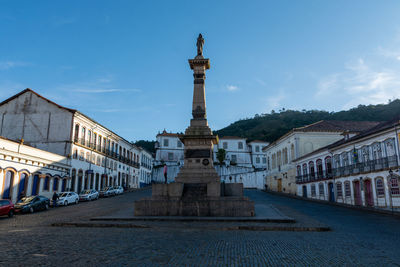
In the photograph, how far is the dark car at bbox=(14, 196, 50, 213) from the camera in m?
19.9

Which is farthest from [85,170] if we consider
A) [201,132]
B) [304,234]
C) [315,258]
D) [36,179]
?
[315,258]

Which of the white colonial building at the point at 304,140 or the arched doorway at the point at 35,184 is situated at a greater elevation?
the white colonial building at the point at 304,140

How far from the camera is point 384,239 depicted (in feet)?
32.8

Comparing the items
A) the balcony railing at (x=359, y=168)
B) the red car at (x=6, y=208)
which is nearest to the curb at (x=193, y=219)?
the red car at (x=6, y=208)

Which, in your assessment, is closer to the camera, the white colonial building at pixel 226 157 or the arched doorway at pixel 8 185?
the arched doorway at pixel 8 185

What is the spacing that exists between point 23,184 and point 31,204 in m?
5.99

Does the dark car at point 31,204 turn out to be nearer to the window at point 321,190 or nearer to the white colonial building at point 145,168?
the window at point 321,190

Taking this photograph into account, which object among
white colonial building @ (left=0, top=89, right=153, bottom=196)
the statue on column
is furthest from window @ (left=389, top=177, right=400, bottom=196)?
→ white colonial building @ (left=0, top=89, right=153, bottom=196)

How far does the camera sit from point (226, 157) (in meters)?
75.9

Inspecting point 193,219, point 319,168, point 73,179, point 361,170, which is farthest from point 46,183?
point 319,168

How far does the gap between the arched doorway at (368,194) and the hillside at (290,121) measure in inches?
1460

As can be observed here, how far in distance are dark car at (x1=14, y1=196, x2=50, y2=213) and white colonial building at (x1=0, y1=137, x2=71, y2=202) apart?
351cm

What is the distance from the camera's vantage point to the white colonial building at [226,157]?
61.7 meters

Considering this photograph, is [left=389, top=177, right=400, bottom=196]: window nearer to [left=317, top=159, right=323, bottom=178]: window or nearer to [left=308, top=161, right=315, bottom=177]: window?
[left=317, top=159, right=323, bottom=178]: window
